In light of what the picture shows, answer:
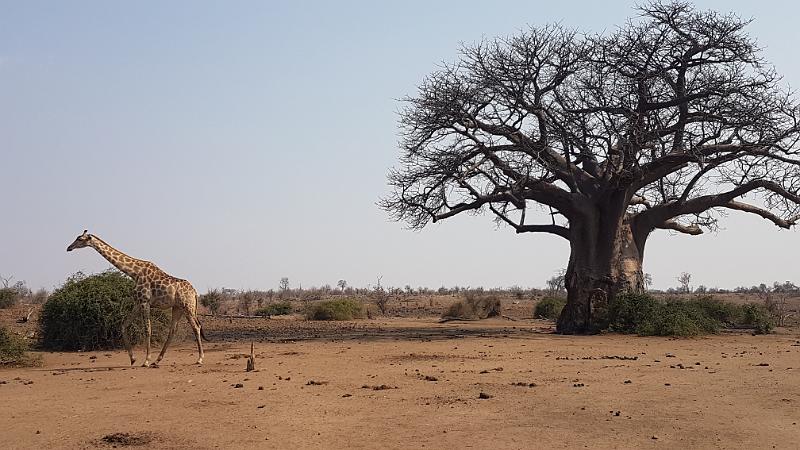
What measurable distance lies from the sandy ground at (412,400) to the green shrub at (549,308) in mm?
14282

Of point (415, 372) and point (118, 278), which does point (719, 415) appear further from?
point (118, 278)

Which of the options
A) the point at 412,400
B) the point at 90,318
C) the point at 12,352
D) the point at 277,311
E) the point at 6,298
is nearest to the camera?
the point at 412,400

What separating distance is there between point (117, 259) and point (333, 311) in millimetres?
15283

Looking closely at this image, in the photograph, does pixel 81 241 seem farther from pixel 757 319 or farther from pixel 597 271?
pixel 757 319

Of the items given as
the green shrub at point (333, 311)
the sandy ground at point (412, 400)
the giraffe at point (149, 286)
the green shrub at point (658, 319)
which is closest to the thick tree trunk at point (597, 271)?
the green shrub at point (658, 319)

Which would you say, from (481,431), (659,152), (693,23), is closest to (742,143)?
(659,152)

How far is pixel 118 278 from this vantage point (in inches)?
634

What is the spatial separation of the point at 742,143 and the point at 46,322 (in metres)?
15.7

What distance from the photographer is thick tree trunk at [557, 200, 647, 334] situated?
20.2m

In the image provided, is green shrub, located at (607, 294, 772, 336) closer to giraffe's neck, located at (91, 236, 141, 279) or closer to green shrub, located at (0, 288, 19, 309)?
giraffe's neck, located at (91, 236, 141, 279)

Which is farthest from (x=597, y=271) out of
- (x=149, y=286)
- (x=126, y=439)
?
(x=126, y=439)

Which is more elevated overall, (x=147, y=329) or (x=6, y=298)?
(x=6, y=298)

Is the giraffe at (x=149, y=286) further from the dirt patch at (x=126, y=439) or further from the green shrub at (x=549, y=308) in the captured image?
the green shrub at (x=549, y=308)

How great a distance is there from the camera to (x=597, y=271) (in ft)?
66.8
